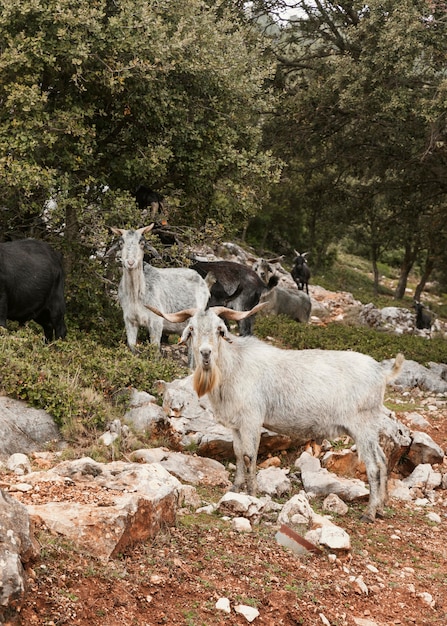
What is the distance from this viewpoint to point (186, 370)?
11.9 metres

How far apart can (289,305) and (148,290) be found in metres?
11.3

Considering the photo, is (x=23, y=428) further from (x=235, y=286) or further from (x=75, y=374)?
(x=235, y=286)

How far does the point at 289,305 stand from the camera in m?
23.6

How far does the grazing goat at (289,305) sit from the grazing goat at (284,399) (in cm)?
1452

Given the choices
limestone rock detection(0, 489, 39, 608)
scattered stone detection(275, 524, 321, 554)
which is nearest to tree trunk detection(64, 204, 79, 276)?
scattered stone detection(275, 524, 321, 554)

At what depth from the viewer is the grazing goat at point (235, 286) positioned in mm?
15781

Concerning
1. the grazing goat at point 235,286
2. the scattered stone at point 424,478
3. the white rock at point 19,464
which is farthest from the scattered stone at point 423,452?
the grazing goat at point 235,286

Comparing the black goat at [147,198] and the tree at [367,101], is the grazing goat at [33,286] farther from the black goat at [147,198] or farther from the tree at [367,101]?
the tree at [367,101]

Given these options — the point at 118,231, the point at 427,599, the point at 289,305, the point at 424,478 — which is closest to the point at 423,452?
the point at 424,478

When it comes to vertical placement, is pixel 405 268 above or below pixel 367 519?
below

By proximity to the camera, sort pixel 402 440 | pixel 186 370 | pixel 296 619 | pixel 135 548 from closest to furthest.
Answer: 1. pixel 296 619
2. pixel 135 548
3. pixel 402 440
4. pixel 186 370

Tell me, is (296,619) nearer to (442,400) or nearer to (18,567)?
(18,567)

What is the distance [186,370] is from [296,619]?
702cm

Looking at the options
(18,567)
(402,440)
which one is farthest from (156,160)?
(18,567)
